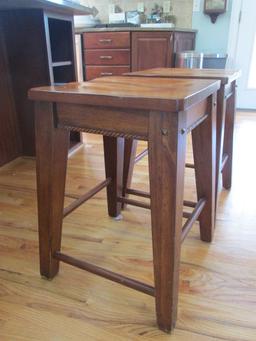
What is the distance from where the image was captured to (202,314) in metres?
0.75

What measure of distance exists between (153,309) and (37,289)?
1.14 feet

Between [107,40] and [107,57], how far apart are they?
15 cm

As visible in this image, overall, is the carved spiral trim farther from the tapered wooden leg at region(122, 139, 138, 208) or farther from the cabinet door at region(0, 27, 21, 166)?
the cabinet door at region(0, 27, 21, 166)

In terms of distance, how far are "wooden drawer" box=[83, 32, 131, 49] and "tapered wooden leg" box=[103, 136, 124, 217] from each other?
1.90 m

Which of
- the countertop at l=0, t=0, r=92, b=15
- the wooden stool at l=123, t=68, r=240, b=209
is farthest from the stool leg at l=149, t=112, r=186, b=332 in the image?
the countertop at l=0, t=0, r=92, b=15

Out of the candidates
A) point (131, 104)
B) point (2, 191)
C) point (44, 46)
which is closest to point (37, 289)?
point (131, 104)

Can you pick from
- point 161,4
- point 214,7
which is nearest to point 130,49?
point 161,4

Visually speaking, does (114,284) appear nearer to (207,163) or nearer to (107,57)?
(207,163)

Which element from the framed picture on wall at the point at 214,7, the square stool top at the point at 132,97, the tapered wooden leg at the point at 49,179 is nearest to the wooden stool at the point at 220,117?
the square stool top at the point at 132,97

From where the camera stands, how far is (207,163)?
2.92ft

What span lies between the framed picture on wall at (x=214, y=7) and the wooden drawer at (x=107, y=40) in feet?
2.91

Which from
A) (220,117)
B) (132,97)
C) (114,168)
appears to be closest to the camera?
(132,97)

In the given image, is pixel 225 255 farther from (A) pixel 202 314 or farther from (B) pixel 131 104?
(B) pixel 131 104

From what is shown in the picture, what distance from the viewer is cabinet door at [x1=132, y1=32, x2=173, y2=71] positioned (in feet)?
A: 8.38
